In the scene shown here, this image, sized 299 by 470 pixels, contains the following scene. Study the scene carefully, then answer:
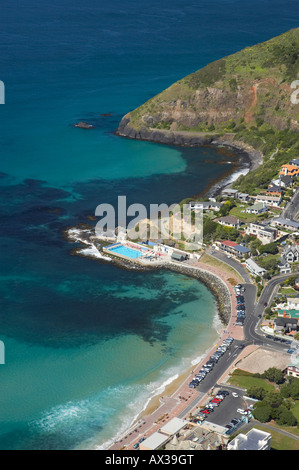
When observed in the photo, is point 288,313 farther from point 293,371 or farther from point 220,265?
point 220,265

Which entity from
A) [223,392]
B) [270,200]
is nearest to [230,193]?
[270,200]

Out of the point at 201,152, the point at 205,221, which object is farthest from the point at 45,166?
the point at 205,221

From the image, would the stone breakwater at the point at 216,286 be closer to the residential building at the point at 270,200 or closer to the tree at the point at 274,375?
the tree at the point at 274,375

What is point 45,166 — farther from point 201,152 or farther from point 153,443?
point 153,443

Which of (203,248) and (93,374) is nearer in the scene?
(93,374)

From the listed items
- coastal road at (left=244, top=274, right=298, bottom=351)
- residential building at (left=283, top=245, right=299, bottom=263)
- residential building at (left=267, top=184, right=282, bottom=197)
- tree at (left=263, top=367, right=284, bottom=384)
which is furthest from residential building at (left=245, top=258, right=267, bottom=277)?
tree at (left=263, top=367, right=284, bottom=384)

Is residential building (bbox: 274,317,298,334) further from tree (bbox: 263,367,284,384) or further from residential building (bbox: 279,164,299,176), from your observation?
residential building (bbox: 279,164,299,176)
